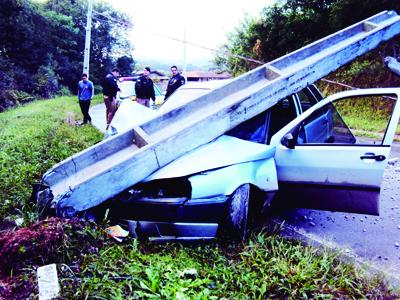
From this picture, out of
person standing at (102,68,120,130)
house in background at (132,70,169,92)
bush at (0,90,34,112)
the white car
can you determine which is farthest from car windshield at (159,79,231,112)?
bush at (0,90,34,112)

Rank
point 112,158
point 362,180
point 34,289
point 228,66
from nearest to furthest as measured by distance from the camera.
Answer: point 34,289
point 362,180
point 112,158
point 228,66

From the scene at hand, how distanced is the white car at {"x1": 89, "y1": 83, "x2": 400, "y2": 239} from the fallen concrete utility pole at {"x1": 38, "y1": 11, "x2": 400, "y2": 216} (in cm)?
17

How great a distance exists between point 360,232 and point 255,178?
5.39 ft

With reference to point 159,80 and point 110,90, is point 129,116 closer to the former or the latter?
point 110,90

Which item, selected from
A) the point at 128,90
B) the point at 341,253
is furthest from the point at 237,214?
the point at 128,90

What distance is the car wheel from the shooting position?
3.34 meters

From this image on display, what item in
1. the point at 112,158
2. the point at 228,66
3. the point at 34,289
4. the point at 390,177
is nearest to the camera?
the point at 34,289

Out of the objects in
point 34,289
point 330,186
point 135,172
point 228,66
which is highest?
point 228,66

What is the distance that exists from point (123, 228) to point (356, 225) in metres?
2.91

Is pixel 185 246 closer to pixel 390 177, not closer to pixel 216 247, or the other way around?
pixel 216 247

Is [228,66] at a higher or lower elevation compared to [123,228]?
higher

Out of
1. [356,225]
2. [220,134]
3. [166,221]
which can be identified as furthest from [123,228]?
[356,225]

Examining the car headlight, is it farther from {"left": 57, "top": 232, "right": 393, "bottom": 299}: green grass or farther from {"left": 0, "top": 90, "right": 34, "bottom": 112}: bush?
{"left": 0, "top": 90, "right": 34, "bottom": 112}: bush

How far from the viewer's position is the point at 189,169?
3.30m
